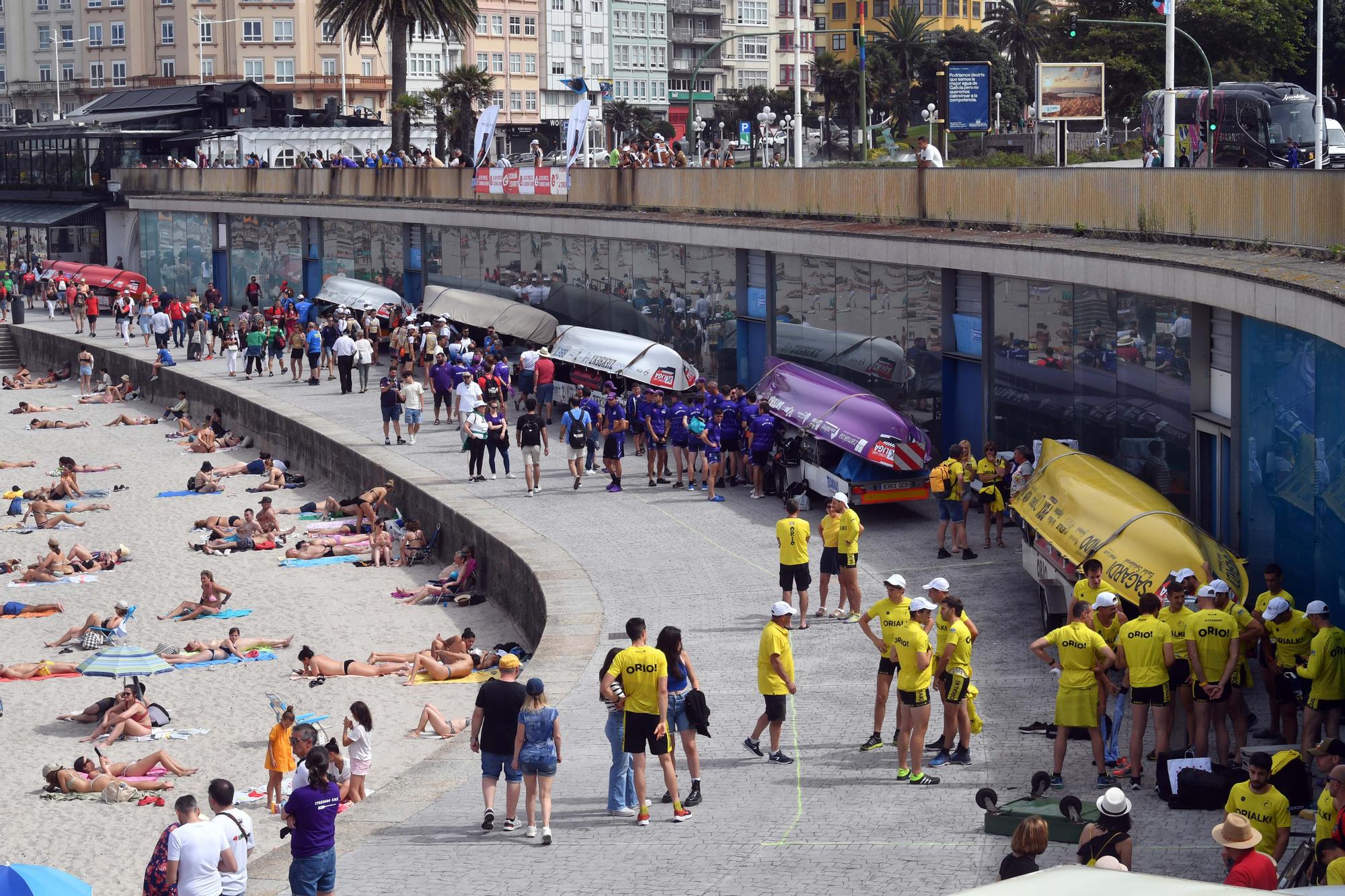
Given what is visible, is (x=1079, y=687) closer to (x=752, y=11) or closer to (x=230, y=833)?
(x=230, y=833)

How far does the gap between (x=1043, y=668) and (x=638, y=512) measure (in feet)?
30.5

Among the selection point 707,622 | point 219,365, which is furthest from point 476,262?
point 707,622

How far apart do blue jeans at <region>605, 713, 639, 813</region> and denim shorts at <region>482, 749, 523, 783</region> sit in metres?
0.67

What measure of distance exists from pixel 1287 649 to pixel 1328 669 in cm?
72

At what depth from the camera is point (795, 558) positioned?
1773 centimetres

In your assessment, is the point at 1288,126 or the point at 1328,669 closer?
the point at 1328,669

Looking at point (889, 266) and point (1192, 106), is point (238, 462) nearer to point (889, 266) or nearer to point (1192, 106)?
point (889, 266)

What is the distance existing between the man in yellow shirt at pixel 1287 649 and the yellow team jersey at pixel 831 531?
5262mm

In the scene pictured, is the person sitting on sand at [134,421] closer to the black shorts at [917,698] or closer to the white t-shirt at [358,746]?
the white t-shirt at [358,746]

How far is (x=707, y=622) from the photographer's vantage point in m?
18.3

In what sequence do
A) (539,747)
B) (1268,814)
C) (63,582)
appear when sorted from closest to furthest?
(1268,814), (539,747), (63,582)

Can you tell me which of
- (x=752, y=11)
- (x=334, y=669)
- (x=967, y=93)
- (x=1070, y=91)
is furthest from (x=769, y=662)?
(x=752, y=11)

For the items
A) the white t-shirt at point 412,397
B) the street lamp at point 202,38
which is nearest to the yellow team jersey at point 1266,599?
the white t-shirt at point 412,397

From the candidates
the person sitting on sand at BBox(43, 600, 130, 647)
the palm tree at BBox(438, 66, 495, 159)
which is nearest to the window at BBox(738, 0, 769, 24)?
the palm tree at BBox(438, 66, 495, 159)
